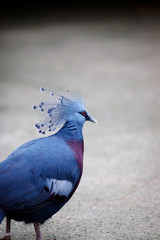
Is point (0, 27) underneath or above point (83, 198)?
above

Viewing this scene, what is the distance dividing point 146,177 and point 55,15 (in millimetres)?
7984

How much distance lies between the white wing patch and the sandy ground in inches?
19.8

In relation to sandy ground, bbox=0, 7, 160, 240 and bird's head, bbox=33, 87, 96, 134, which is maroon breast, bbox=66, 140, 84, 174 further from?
sandy ground, bbox=0, 7, 160, 240

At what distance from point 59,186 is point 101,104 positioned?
365 cm

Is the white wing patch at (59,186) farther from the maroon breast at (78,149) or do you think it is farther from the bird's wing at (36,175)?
the maroon breast at (78,149)

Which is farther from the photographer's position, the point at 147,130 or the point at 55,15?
the point at 55,15

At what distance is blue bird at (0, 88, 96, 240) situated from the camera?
252 centimetres

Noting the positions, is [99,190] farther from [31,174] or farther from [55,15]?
[55,15]

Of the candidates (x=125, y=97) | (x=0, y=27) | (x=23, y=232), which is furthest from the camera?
(x=0, y=27)

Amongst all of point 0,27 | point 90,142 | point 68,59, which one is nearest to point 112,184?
point 90,142

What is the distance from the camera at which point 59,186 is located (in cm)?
265

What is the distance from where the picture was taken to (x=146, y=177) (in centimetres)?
422

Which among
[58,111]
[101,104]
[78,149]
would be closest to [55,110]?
[58,111]

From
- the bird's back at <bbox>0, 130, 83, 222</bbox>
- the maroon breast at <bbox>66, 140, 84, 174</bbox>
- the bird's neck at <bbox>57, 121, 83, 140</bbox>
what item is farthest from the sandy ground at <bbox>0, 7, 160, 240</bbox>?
the bird's neck at <bbox>57, 121, 83, 140</bbox>
